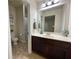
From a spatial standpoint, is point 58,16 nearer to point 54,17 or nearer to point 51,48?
point 54,17

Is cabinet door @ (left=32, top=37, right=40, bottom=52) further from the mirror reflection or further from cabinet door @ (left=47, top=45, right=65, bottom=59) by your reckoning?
cabinet door @ (left=47, top=45, right=65, bottom=59)

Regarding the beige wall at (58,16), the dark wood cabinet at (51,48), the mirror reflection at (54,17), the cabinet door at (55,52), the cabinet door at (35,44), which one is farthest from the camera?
the cabinet door at (35,44)

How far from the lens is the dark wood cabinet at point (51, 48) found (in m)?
2.54

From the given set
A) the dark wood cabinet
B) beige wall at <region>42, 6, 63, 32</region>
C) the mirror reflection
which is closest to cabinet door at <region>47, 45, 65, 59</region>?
the dark wood cabinet

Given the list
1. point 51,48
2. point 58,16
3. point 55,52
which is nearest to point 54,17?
point 58,16

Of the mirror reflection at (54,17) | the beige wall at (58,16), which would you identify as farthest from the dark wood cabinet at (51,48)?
the beige wall at (58,16)

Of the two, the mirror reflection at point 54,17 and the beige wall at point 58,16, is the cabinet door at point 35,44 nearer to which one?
the mirror reflection at point 54,17

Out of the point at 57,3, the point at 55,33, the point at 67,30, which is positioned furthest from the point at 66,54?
the point at 57,3

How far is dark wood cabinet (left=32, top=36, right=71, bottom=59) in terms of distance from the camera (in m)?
2.54
